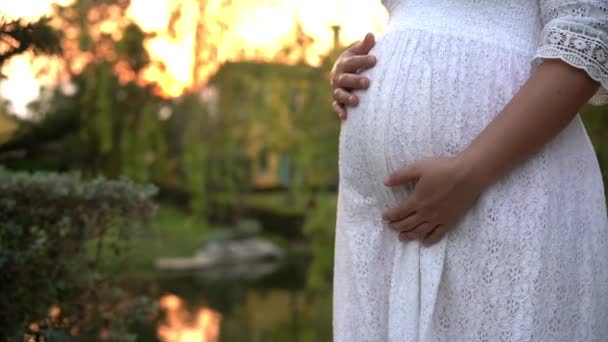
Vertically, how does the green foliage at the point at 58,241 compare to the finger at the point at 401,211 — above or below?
below

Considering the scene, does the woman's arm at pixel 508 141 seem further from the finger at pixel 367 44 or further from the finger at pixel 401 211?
the finger at pixel 367 44

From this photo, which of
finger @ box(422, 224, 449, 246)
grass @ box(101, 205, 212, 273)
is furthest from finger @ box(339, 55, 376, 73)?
grass @ box(101, 205, 212, 273)

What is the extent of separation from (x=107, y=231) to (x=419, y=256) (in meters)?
2.34

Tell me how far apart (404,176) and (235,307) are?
31.0ft

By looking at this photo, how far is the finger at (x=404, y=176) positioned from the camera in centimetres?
133

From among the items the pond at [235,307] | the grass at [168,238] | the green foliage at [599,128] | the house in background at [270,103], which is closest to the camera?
the green foliage at [599,128]

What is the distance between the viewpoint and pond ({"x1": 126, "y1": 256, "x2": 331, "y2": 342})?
28.0 ft

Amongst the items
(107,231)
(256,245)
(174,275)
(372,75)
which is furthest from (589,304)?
(256,245)

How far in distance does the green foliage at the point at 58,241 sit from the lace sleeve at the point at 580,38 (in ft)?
7.30

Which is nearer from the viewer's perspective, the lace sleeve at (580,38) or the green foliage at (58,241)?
the lace sleeve at (580,38)

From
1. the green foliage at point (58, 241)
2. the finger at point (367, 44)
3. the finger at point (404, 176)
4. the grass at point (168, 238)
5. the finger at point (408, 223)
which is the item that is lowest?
the grass at point (168, 238)

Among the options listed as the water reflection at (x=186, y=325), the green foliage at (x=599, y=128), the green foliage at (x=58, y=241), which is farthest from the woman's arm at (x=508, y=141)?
the water reflection at (x=186, y=325)

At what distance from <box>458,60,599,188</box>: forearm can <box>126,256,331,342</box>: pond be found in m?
7.09

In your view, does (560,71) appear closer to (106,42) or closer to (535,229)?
(535,229)
